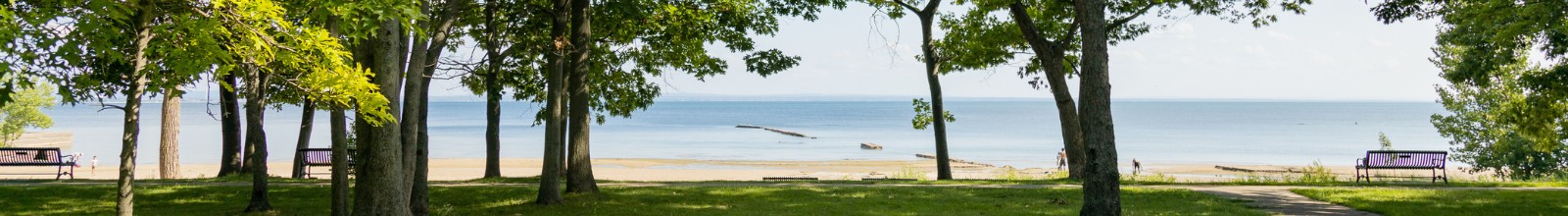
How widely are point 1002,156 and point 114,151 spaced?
1726 inches

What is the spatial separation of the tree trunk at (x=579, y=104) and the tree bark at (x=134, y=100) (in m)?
6.33

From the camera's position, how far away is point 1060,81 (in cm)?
2062

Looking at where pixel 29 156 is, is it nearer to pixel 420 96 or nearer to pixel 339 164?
pixel 420 96

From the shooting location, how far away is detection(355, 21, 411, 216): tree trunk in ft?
33.6

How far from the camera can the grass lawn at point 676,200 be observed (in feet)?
46.0

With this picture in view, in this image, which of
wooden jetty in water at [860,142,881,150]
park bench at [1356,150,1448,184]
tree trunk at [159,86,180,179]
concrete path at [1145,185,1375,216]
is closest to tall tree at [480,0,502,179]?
tree trunk at [159,86,180,179]

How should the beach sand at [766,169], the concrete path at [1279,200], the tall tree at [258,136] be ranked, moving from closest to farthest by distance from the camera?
the tall tree at [258,136], the concrete path at [1279,200], the beach sand at [766,169]

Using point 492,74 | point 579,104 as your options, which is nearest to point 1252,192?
point 579,104

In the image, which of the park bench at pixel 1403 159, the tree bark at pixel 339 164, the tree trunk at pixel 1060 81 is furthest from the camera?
the park bench at pixel 1403 159

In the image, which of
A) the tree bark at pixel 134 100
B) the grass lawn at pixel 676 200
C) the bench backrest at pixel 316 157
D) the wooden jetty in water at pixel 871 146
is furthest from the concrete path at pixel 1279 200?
the wooden jetty in water at pixel 871 146

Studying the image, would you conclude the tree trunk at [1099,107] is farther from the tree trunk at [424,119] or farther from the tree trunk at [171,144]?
the tree trunk at [171,144]

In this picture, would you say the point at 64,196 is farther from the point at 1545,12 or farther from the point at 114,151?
the point at 114,151

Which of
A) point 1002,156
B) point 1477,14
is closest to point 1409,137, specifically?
point 1002,156

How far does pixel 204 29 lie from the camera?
7.42 meters
